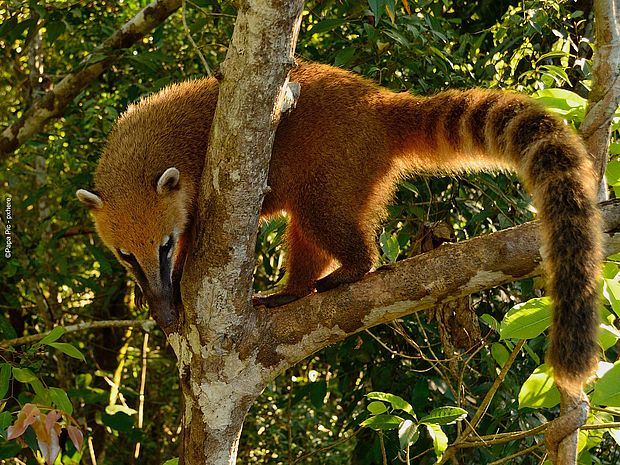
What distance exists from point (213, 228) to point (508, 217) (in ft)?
6.31

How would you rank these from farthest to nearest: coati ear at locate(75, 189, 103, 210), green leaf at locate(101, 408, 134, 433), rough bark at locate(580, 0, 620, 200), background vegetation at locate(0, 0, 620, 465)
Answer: green leaf at locate(101, 408, 134, 433), coati ear at locate(75, 189, 103, 210), background vegetation at locate(0, 0, 620, 465), rough bark at locate(580, 0, 620, 200)

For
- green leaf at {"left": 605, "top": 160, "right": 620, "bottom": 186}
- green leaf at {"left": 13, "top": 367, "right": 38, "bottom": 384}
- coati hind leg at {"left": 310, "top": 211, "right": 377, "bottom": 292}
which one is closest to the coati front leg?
coati hind leg at {"left": 310, "top": 211, "right": 377, "bottom": 292}

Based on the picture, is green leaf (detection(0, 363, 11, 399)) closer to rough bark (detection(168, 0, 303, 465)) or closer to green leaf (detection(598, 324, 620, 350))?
rough bark (detection(168, 0, 303, 465))

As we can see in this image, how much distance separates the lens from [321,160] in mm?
3436

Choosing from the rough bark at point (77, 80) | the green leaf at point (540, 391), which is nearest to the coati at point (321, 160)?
the green leaf at point (540, 391)

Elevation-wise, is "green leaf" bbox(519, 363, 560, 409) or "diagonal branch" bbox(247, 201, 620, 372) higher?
"diagonal branch" bbox(247, 201, 620, 372)

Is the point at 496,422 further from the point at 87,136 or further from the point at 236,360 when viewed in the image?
the point at 87,136

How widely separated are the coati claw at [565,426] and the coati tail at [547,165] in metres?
0.29

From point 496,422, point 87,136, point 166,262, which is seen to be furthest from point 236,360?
point 87,136

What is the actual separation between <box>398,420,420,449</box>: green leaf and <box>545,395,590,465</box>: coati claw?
575mm

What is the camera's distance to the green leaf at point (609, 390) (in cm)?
215

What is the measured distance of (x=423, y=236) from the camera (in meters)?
3.69

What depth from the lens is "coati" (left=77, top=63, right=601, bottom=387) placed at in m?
3.10

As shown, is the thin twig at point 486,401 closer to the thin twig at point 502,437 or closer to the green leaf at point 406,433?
the thin twig at point 502,437
